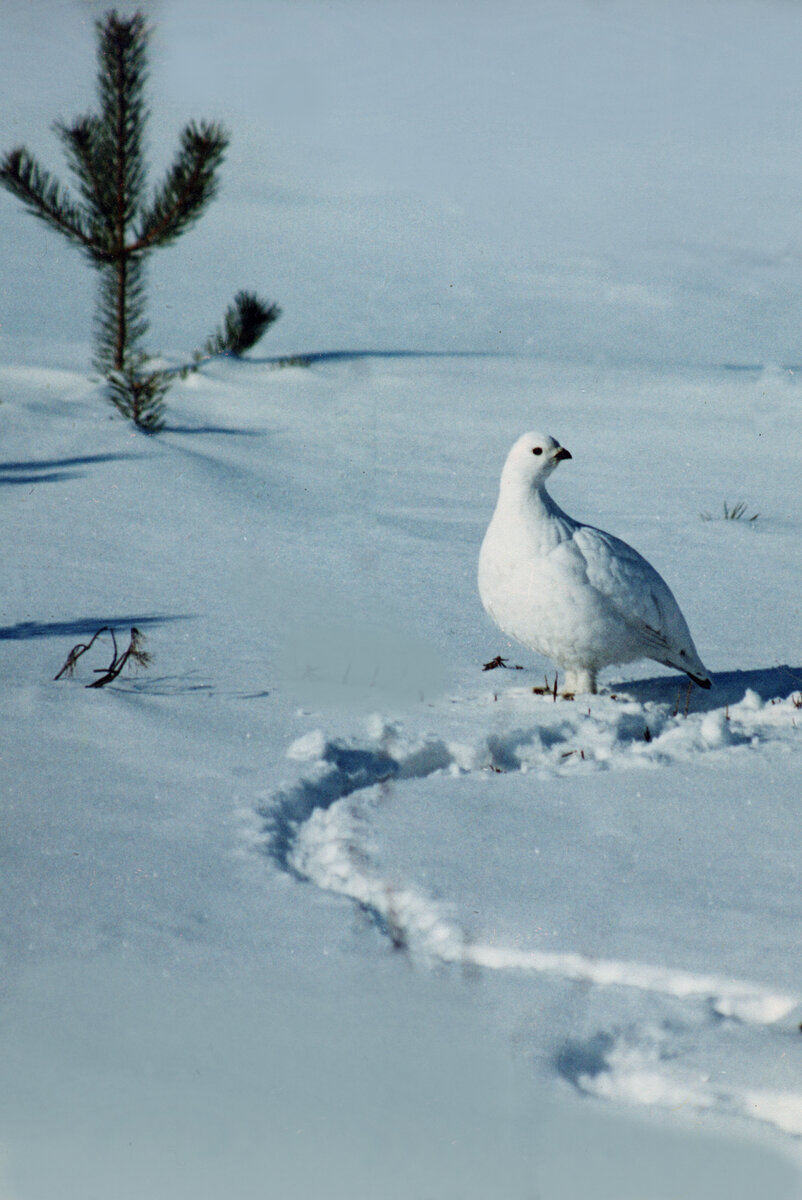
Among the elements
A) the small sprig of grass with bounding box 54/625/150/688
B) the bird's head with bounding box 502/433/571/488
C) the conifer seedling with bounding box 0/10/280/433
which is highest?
the conifer seedling with bounding box 0/10/280/433

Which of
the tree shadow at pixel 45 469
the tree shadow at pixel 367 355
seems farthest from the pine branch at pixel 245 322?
the tree shadow at pixel 45 469

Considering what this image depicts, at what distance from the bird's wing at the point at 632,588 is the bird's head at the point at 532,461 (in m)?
0.21

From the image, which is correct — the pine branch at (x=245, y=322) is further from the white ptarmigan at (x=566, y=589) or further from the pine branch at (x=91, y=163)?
the white ptarmigan at (x=566, y=589)

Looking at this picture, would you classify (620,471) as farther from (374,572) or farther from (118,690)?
(118,690)

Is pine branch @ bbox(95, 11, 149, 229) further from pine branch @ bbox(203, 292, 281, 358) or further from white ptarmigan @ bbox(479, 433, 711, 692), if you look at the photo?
white ptarmigan @ bbox(479, 433, 711, 692)

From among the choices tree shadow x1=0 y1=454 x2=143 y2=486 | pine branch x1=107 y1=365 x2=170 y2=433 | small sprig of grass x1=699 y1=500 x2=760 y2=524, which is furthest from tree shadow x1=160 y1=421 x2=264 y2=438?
small sprig of grass x1=699 y1=500 x2=760 y2=524

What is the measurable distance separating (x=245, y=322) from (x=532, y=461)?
5744mm

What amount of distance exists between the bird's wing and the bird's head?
0.21m

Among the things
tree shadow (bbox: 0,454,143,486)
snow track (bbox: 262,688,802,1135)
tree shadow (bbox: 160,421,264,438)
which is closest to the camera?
snow track (bbox: 262,688,802,1135)

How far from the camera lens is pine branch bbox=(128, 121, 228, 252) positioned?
310 inches

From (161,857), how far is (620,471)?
5451 mm

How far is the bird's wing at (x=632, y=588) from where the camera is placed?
341cm

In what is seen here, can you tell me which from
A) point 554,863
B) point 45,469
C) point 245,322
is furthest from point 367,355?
point 554,863

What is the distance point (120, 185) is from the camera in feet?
25.6
